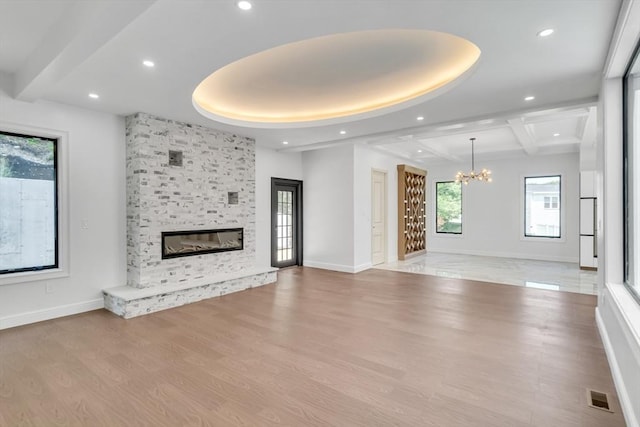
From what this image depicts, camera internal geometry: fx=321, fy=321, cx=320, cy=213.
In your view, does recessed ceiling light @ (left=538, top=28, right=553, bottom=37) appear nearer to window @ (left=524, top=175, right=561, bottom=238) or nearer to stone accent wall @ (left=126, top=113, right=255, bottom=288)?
stone accent wall @ (left=126, top=113, right=255, bottom=288)

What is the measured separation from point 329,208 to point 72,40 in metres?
5.47

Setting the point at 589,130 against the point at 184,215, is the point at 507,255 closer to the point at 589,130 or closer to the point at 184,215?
the point at 589,130

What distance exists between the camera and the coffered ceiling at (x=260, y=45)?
228 centimetres

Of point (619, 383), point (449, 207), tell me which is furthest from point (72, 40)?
point (449, 207)

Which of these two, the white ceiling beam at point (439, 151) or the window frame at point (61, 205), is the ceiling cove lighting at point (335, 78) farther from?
the white ceiling beam at point (439, 151)

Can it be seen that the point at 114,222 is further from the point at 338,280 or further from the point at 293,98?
the point at 338,280

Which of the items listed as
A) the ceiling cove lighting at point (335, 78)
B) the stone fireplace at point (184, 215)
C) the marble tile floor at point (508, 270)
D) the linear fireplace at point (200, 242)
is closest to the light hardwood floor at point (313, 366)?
the stone fireplace at point (184, 215)

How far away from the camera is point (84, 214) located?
4344mm

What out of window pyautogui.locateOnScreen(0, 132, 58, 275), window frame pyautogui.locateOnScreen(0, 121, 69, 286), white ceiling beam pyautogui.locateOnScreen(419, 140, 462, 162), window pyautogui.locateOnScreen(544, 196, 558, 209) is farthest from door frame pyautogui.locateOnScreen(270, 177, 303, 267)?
window pyautogui.locateOnScreen(544, 196, 558, 209)

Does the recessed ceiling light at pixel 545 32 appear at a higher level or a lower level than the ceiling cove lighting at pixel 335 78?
lower

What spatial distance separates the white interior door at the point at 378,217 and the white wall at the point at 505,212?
3.09 meters

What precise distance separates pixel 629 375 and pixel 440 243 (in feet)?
28.2

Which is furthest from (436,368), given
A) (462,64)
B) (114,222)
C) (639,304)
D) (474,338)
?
(114,222)

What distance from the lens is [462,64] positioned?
368cm
